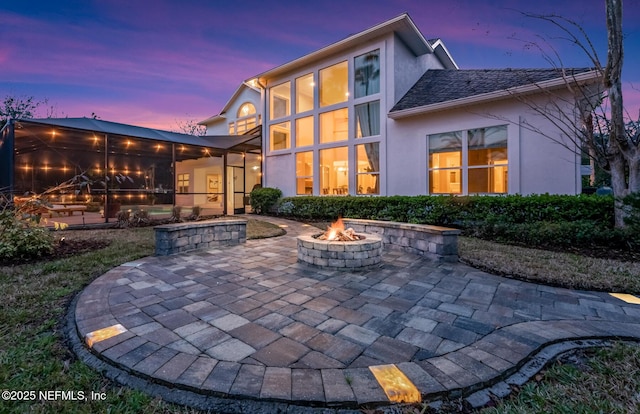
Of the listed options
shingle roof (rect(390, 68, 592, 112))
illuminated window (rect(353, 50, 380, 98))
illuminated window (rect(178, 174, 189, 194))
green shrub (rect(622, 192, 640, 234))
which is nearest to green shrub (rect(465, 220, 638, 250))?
green shrub (rect(622, 192, 640, 234))

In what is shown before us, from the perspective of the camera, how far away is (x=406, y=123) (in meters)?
9.72

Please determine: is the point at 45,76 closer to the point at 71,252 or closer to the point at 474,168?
the point at 71,252

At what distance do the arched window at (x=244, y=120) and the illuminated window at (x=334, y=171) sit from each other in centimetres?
671

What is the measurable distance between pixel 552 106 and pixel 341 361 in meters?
9.06

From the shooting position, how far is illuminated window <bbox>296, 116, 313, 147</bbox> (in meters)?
12.8

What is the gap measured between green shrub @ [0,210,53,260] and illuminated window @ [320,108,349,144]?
950cm

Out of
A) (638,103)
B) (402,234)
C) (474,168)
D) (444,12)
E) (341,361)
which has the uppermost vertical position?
(444,12)

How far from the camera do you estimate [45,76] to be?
14648 mm

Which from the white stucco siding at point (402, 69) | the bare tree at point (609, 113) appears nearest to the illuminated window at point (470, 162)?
the bare tree at point (609, 113)

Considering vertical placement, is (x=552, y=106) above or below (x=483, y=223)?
above

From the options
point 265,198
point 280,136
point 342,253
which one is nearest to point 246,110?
point 280,136

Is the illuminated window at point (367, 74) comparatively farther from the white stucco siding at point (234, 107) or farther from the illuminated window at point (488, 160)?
the white stucco siding at point (234, 107)

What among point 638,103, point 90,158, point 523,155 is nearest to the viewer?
point 638,103

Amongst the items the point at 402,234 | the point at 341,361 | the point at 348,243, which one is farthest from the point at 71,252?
the point at 402,234
